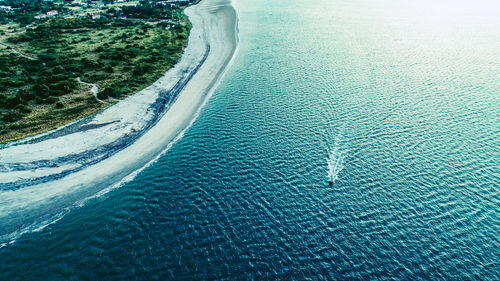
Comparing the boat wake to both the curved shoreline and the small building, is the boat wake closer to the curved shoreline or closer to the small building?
the curved shoreline

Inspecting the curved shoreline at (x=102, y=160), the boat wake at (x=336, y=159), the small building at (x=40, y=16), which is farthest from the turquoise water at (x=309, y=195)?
the small building at (x=40, y=16)

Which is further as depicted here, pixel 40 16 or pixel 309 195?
pixel 40 16

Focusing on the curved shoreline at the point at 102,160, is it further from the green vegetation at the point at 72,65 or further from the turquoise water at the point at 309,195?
the green vegetation at the point at 72,65

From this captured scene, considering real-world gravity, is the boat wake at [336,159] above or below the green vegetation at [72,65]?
below

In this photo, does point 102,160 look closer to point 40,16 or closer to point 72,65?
point 72,65

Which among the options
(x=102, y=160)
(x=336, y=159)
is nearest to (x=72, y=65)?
(x=102, y=160)

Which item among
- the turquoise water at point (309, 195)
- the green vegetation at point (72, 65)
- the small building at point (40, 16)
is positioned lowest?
the turquoise water at point (309, 195)

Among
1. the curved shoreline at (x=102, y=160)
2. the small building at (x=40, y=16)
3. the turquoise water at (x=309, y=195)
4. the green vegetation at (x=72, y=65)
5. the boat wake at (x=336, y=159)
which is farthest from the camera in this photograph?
the small building at (x=40, y=16)
